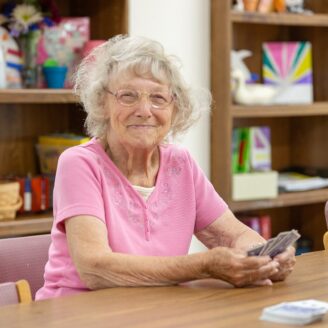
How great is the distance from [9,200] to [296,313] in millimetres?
1917

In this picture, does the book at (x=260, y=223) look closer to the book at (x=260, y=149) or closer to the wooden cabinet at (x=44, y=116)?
the book at (x=260, y=149)

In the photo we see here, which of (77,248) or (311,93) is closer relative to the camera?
(77,248)

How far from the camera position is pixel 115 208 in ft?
7.63

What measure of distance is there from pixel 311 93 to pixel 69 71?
4.69 feet

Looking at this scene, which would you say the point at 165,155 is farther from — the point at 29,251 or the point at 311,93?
the point at 311,93

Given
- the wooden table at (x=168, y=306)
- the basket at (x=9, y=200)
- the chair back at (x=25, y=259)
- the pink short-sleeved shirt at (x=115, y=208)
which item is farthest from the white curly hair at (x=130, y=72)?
the basket at (x=9, y=200)

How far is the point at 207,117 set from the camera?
4137 millimetres

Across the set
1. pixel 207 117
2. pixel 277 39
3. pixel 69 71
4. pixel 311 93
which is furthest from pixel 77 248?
pixel 277 39

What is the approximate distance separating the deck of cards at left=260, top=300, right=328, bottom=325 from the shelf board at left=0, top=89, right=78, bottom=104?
1821 millimetres

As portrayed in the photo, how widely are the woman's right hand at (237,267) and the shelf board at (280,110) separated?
2057 mm

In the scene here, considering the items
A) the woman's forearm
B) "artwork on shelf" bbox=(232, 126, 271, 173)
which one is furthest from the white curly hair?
"artwork on shelf" bbox=(232, 126, 271, 173)

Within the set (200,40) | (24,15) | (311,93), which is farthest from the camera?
(311,93)

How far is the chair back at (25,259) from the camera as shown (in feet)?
7.82

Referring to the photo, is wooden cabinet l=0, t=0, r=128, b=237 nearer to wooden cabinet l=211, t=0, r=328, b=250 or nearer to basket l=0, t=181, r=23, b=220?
basket l=0, t=181, r=23, b=220
